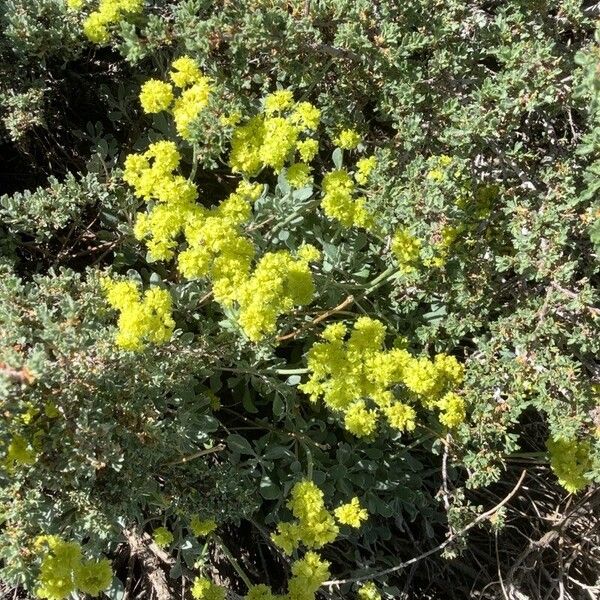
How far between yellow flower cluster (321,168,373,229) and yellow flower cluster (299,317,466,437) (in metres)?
0.38

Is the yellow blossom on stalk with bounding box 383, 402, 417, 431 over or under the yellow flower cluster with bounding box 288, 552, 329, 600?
over

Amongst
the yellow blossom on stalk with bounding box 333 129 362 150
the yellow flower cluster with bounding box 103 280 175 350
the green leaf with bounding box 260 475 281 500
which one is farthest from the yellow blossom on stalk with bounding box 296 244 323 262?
the green leaf with bounding box 260 475 281 500

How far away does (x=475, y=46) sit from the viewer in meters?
3.03

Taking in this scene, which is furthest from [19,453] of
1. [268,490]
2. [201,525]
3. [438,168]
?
[438,168]

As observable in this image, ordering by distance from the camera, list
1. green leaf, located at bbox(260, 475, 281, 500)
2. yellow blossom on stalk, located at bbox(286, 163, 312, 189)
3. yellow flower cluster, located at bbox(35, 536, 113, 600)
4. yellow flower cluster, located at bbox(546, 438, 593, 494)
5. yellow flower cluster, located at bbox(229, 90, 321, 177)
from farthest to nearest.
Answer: green leaf, located at bbox(260, 475, 281, 500) < yellow flower cluster, located at bbox(546, 438, 593, 494) < yellow blossom on stalk, located at bbox(286, 163, 312, 189) < yellow flower cluster, located at bbox(229, 90, 321, 177) < yellow flower cluster, located at bbox(35, 536, 113, 600)

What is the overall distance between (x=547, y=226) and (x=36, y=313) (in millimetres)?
1857

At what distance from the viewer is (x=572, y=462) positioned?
287cm

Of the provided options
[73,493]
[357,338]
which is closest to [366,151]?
[357,338]

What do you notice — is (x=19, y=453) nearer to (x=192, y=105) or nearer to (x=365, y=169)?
(x=192, y=105)

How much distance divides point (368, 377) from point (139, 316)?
86 cm

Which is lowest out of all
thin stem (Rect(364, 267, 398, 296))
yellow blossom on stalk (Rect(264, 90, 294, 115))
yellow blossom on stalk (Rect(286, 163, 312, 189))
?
thin stem (Rect(364, 267, 398, 296))

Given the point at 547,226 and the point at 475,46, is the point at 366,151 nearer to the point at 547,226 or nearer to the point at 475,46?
the point at 475,46

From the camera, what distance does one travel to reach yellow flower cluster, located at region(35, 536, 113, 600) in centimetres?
Answer: 243

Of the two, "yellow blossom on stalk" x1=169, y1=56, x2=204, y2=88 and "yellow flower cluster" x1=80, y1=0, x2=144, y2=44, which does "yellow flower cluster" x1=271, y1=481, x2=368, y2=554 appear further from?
"yellow flower cluster" x1=80, y1=0, x2=144, y2=44
